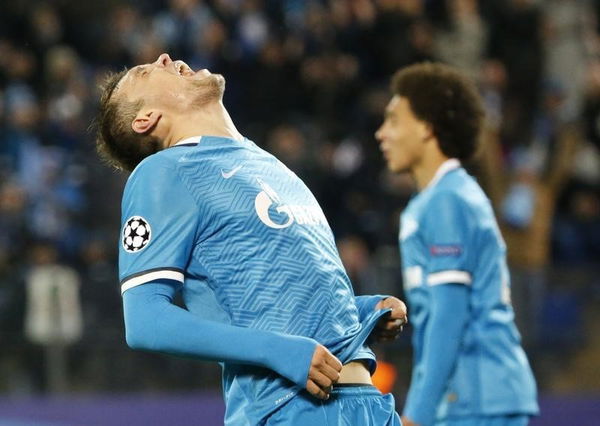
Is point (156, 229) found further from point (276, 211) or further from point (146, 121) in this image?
point (146, 121)

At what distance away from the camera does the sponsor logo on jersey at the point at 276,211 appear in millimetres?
3234

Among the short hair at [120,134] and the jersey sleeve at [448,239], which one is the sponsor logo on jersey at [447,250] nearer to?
the jersey sleeve at [448,239]

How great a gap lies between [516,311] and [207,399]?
2691 millimetres

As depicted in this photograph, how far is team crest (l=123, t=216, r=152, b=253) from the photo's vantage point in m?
3.12

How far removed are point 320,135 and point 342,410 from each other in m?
9.21

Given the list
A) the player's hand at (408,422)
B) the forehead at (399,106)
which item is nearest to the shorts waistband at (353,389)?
the player's hand at (408,422)

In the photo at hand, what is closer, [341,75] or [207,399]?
[207,399]

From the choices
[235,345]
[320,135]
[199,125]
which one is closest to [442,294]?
[199,125]

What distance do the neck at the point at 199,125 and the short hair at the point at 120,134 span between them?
64 millimetres

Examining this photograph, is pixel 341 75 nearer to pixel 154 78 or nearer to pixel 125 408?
pixel 125 408

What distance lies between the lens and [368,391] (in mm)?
3297

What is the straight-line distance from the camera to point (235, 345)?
3023 mm

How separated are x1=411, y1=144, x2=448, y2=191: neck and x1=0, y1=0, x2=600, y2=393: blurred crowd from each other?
4687 mm

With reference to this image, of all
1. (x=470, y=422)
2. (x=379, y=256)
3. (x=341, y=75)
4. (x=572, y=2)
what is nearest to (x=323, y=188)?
(x=379, y=256)
